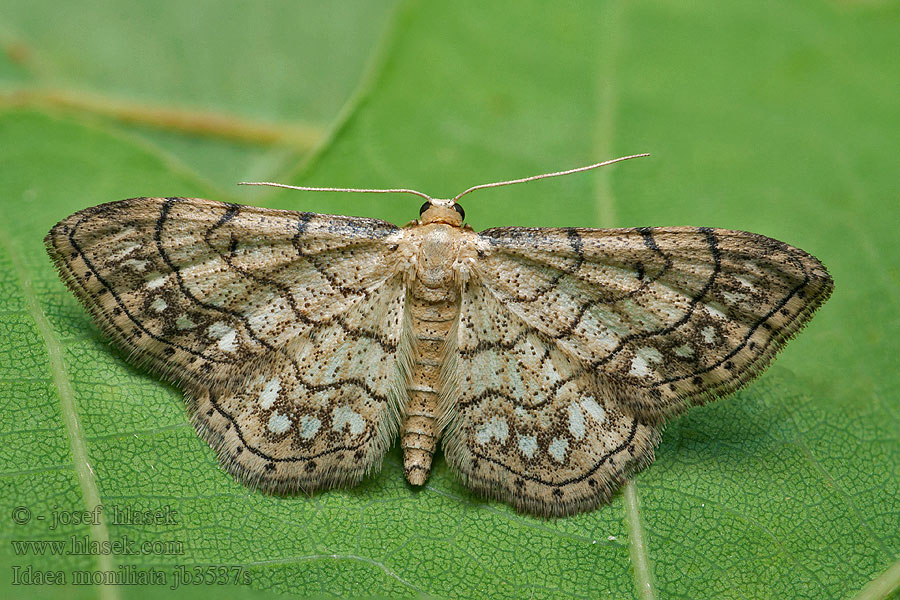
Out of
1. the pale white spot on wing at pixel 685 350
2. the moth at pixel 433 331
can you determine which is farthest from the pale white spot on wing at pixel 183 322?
the pale white spot on wing at pixel 685 350

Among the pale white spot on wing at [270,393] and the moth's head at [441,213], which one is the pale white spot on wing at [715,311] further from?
the pale white spot on wing at [270,393]

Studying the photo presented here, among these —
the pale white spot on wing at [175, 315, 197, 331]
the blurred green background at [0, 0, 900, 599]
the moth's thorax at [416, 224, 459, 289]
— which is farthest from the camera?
the moth's thorax at [416, 224, 459, 289]

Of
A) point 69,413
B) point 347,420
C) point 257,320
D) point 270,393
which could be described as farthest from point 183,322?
point 347,420

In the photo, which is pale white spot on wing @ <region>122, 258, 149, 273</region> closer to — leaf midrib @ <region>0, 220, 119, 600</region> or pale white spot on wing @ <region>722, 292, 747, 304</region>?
leaf midrib @ <region>0, 220, 119, 600</region>

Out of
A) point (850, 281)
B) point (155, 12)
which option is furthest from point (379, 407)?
point (155, 12)

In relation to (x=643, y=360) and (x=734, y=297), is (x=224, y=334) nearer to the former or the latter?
(x=643, y=360)

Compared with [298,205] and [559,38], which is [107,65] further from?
[559,38]

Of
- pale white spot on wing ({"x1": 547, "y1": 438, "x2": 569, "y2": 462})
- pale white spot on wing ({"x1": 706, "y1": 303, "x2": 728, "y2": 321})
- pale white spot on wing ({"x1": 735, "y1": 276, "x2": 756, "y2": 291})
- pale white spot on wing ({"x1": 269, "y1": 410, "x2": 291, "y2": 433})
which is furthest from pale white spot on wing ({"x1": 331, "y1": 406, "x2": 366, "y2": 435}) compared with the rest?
pale white spot on wing ({"x1": 735, "y1": 276, "x2": 756, "y2": 291})
